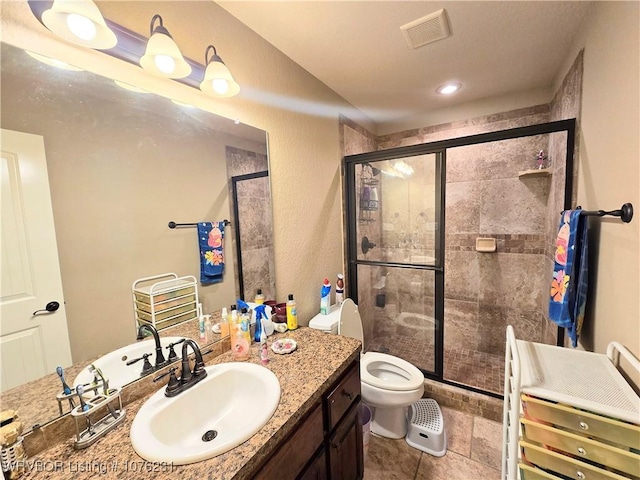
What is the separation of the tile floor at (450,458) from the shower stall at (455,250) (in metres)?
0.36

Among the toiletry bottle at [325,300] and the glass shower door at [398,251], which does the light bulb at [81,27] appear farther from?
the glass shower door at [398,251]

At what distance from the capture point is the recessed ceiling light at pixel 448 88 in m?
2.10

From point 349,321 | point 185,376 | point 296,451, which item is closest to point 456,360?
point 349,321

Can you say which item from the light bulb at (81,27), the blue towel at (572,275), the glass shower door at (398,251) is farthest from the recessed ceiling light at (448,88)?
the light bulb at (81,27)

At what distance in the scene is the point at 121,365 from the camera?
0.96 m

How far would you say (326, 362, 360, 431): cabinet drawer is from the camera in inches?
42.1

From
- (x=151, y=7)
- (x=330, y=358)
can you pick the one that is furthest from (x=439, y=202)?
(x=151, y=7)

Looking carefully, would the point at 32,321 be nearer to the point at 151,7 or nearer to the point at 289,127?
the point at 151,7

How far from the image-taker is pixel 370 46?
159cm

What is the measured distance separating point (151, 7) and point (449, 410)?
2.90m

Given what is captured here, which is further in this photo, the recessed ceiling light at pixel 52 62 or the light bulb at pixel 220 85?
the light bulb at pixel 220 85

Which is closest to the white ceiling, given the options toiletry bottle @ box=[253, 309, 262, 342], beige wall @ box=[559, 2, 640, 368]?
beige wall @ box=[559, 2, 640, 368]

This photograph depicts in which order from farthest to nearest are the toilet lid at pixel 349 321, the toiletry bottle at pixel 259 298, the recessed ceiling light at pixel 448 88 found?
the recessed ceiling light at pixel 448 88
the toilet lid at pixel 349 321
the toiletry bottle at pixel 259 298

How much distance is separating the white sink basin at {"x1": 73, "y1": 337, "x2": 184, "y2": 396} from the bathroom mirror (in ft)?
0.12
